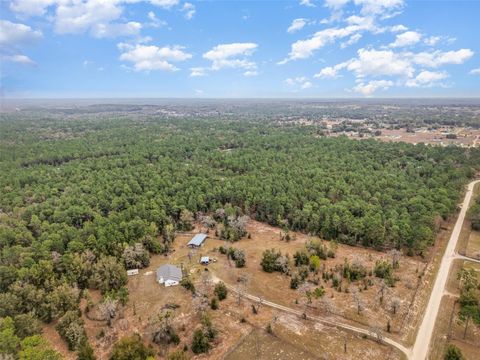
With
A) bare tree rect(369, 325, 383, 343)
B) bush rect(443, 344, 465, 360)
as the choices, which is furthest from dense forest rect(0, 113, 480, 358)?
bush rect(443, 344, 465, 360)

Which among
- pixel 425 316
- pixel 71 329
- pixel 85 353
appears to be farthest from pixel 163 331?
pixel 425 316

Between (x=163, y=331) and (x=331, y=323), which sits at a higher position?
(x=163, y=331)

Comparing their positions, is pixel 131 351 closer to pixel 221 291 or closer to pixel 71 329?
pixel 71 329

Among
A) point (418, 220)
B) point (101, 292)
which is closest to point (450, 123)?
point (418, 220)

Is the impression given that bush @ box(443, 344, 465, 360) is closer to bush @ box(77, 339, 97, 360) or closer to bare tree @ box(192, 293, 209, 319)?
bare tree @ box(192, 293, 209, 319)

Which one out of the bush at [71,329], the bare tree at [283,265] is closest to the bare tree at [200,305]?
the bush at [71,329]

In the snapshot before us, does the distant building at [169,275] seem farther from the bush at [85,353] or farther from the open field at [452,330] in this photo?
the open field at [452,330]

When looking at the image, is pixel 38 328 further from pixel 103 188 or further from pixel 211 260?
pixel 103 188
